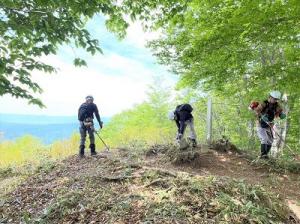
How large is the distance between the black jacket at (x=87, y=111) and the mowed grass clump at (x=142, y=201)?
168 inches

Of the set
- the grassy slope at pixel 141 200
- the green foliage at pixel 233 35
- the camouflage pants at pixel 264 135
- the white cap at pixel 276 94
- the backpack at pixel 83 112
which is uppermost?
the green foliage at pixel 233 35

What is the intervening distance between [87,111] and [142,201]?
693 centimetres

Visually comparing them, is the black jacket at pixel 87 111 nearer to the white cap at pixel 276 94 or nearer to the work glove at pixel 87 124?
the work glove at pixel 87 124

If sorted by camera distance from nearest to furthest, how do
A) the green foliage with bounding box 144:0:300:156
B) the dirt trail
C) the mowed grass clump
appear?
1. the mowed grass clump
2. the green foliage with bounding box 144:0:300:156
3. the dirt trail

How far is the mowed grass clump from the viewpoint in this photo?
6.73 m

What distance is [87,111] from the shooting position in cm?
1369

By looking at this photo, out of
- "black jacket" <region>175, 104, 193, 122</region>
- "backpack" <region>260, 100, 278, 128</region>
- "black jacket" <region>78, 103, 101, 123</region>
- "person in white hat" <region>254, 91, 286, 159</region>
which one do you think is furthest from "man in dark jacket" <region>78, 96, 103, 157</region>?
"backpack" <region>260, 100, 278, 128</region>

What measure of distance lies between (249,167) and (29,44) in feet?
23.9

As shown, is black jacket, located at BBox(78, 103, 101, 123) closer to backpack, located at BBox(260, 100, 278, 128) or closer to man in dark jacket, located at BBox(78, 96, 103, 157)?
man in dark jacket, located at BBox(78, 96, 103, 157)

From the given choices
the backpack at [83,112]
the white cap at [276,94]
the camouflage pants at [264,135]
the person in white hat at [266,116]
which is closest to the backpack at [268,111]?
the person in white hat at [266,116]

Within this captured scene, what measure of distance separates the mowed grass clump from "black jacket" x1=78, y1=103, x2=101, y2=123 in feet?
14.0

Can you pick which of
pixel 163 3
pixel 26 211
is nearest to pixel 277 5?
pixel 163 3

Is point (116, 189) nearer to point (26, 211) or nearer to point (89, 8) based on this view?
point (26, 211)

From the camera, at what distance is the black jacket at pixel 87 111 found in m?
13.7
